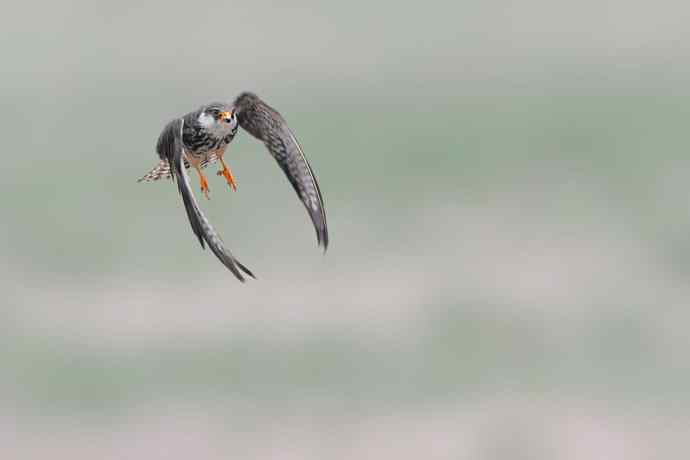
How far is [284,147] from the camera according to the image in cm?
6512

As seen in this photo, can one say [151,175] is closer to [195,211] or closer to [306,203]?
[306,203]

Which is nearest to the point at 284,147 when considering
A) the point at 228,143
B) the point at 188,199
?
the point at 228,143

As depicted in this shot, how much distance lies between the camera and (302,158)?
64.5 m

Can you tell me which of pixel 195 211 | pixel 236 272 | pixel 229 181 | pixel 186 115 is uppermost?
pixel 186 115

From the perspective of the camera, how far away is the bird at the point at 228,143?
61888mm

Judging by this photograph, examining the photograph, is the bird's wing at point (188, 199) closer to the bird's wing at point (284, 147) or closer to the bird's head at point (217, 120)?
the bird's head at point (217, 120)

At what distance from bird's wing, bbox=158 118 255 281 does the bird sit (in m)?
0.04

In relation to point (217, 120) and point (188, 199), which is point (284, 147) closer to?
point (217, 120)

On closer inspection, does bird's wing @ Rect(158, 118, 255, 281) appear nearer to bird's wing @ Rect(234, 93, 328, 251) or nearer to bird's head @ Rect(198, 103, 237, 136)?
bird's head @ Rect(198, 103, 237, 136)

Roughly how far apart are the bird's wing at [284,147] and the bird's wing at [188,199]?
3.83 meters

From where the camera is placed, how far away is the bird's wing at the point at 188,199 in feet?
166

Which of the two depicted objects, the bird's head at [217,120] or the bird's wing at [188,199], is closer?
the bird's wing at [188,199]

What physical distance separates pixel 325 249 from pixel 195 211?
6877mm

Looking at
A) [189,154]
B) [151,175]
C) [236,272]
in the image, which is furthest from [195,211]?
[151,175]
